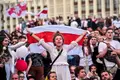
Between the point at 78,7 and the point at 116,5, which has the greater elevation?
Result: the point at 116,5

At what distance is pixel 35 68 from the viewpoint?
17672 mm

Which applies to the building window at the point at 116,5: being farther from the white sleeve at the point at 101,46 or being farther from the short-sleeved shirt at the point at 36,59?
the white sleeve at the point at 101,46

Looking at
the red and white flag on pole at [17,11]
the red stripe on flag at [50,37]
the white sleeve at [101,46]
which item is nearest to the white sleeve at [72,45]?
the red stripe on flag at [50,37]

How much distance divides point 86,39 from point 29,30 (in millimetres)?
3346

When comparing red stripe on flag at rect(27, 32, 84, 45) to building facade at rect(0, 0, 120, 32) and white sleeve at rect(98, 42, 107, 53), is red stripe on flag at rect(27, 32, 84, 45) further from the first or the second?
building facade at rect(0, 0, 120, 32)

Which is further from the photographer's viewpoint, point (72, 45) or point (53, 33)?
point (53, 33)

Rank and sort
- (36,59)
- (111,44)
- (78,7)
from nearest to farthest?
1. (111,44)
2. (36,59)
3. (78,7)

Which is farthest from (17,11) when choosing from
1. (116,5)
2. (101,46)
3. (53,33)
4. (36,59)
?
(116,5)

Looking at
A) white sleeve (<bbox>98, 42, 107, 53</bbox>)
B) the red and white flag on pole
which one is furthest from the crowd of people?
the red and white flag on pole

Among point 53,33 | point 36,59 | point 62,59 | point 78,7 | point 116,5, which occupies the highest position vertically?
point 53,33

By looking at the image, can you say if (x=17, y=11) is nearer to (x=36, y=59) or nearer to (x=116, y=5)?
(x=36, y=59)

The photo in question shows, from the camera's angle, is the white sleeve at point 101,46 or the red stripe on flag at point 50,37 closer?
the red stripe on flag at point 50,37

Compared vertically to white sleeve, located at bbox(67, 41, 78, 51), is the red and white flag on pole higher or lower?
higher

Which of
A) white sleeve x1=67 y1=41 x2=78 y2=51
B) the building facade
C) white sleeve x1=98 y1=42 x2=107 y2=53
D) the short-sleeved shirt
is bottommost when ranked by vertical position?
the building facade
